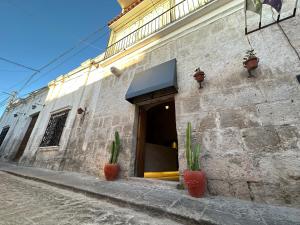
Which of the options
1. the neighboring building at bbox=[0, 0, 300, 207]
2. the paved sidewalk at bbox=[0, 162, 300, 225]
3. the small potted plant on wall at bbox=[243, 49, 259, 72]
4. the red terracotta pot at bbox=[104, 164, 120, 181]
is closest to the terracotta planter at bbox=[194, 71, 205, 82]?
the neighboring building at bbox=[0, 0, 300, 207]

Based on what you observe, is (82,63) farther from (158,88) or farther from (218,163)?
(218,163)

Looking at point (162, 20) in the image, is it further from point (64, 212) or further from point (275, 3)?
point (64, 212)

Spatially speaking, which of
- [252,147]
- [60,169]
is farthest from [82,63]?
[252,147]

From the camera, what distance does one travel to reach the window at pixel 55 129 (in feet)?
21.2

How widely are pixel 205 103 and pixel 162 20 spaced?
Answer: 4.45m

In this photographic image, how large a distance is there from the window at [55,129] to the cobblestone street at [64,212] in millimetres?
4291

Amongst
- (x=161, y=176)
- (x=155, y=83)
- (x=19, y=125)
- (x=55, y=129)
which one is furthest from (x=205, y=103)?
(x=19, y=125)

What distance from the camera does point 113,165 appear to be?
12.1ft

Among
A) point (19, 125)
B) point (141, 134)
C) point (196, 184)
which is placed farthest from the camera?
point (19, 125)

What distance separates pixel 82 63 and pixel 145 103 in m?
5.43

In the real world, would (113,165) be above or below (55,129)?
below

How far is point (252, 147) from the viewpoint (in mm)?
2461

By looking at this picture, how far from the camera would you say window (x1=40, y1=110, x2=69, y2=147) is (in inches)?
255

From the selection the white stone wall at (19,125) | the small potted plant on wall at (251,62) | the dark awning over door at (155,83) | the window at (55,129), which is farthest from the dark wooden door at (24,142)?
the small potted plant on wall at (251,62)
